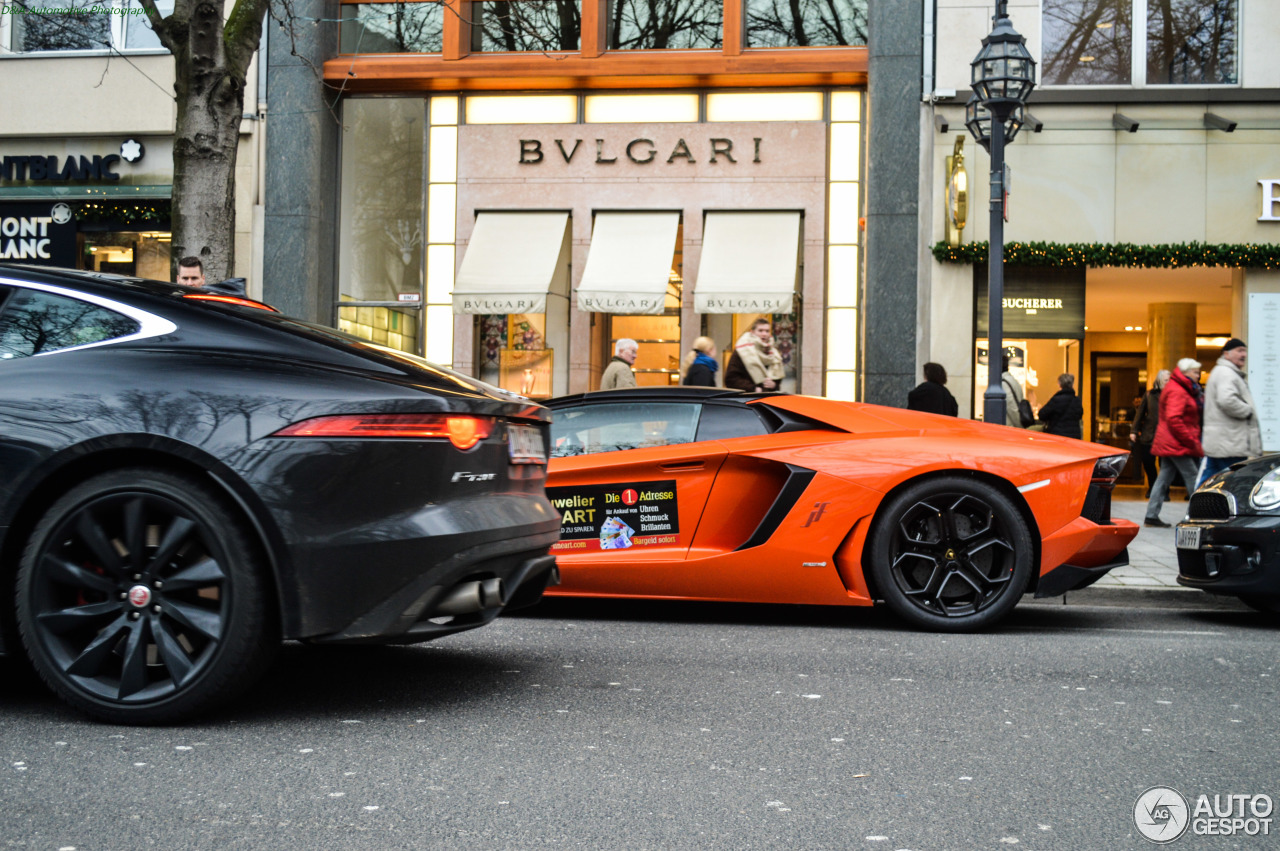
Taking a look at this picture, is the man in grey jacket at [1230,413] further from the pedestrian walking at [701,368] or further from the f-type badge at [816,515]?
the f-type badge at [816,515]

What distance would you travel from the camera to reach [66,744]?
342cm

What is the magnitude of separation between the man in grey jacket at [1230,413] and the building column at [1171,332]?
7.48 m

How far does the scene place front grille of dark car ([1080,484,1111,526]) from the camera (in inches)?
227

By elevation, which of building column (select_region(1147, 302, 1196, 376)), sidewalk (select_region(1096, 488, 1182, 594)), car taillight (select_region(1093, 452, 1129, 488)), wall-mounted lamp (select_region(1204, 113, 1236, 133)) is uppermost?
wall-mounted lamp (select_region(1204, 113, 1236, 133))

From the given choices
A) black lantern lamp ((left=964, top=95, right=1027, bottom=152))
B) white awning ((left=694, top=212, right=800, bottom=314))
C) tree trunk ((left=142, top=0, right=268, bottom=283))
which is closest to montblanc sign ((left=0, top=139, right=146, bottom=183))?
tree trunk ((left=142, top=0, right=268, bottom=283))

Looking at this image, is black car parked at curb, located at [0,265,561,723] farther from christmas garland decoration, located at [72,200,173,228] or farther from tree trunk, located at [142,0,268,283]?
christmas garland decoration, located at [72,200,173,228]

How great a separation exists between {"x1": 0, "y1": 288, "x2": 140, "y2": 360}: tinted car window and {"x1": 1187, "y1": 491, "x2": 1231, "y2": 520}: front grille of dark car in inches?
217

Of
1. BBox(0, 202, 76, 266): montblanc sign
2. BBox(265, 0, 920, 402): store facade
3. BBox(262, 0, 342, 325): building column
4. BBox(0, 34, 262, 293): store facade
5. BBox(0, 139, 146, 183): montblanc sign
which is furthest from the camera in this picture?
BBox(0, 202, 76, 266): montblanc sign

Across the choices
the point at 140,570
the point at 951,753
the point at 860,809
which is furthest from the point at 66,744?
the point at 951,753

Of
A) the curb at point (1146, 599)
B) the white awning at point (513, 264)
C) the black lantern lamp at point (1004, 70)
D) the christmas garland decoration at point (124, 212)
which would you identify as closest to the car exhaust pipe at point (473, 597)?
the curb at point (1146, 599)

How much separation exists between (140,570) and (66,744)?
0.53m

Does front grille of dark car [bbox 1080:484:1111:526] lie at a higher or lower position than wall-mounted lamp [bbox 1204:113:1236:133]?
lower

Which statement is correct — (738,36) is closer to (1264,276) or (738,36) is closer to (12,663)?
(1264,276)

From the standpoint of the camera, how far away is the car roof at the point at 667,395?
624 cm
